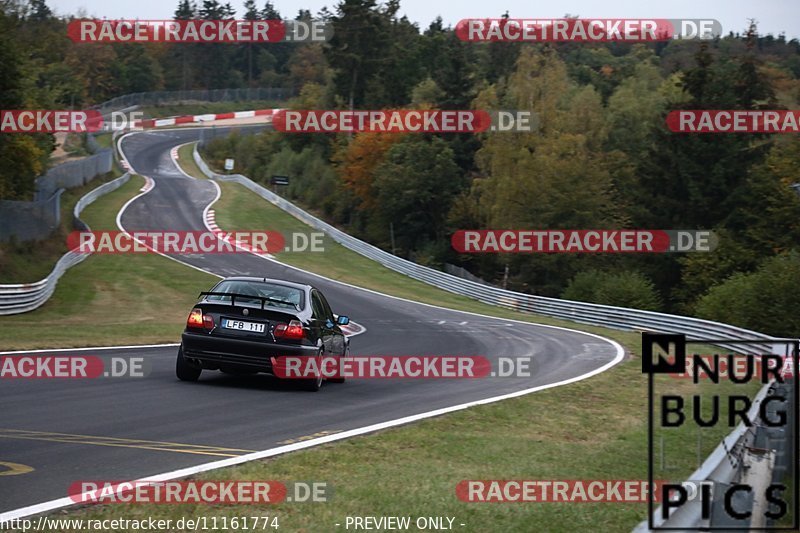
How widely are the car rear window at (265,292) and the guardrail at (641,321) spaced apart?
599 cm

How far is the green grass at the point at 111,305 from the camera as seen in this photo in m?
18.9

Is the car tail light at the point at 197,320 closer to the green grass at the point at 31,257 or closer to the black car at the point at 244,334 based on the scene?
the black car at the point at 244,334

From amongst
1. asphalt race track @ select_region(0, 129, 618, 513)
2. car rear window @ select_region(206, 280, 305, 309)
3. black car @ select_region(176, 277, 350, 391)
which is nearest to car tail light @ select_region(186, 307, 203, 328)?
black car @ select_region(176, 277, 350, 391)

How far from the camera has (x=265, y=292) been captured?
12836mm

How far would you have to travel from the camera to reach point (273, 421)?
995 cm

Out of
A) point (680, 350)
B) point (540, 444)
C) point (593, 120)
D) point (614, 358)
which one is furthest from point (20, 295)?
point (593, 120)

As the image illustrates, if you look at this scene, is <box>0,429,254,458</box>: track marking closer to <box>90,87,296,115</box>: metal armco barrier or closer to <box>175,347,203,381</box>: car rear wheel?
<box>175,347,203,381</box>: car rear wheel

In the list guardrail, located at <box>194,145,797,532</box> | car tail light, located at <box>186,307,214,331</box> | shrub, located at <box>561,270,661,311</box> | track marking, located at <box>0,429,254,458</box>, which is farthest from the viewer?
shrub, located at <box>561,270,661,311</box>

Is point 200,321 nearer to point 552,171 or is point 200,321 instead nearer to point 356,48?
point 552,171

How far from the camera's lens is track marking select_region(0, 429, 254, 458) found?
8.09 metres

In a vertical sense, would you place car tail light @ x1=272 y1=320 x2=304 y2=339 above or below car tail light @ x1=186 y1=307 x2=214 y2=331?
below

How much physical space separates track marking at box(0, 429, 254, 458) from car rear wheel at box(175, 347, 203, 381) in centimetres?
404

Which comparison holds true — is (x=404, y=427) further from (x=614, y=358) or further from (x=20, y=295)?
(x=20, y=295)

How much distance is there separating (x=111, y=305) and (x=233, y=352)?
2023cm
